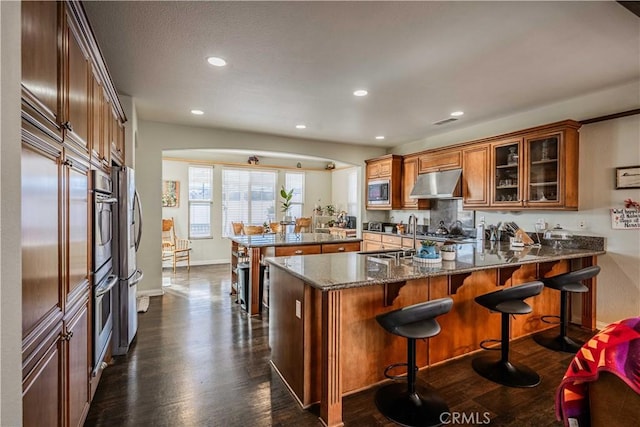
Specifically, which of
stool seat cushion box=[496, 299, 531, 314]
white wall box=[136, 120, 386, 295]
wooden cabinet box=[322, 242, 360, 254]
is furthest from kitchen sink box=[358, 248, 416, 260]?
white wall box=[136, 120, 386, 295]

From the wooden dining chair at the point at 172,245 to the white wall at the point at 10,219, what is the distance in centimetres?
629

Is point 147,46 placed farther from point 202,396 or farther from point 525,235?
point 525,235

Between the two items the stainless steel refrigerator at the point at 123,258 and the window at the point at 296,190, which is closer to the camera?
the stainless steel refrigerator at the point at 123,258

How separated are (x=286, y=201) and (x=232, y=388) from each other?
20.7ft

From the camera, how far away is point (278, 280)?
2629mm

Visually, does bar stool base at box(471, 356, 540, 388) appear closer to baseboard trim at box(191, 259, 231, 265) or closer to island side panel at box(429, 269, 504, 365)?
island side panel at box(429, 269, 504, 365)

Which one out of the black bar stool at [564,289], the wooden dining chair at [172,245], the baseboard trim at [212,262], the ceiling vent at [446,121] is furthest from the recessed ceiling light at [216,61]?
the baseboard trim at [212,262]

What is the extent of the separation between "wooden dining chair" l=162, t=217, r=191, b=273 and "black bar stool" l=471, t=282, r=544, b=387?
6015 millimetres

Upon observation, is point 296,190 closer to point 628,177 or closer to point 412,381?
point 628,177

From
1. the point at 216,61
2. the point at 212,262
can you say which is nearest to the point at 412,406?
the point at 216,61

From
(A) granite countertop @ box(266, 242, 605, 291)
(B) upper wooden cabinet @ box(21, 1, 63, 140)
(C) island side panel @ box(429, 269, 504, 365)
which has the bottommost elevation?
(C) island side panel @ box(429, 269, 504, 365)

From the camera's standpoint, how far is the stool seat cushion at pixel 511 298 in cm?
246

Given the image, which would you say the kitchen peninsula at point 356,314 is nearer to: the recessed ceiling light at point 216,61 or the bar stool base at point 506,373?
the bar stool base at point 506,373

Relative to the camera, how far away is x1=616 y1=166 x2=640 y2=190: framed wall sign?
323 cm
